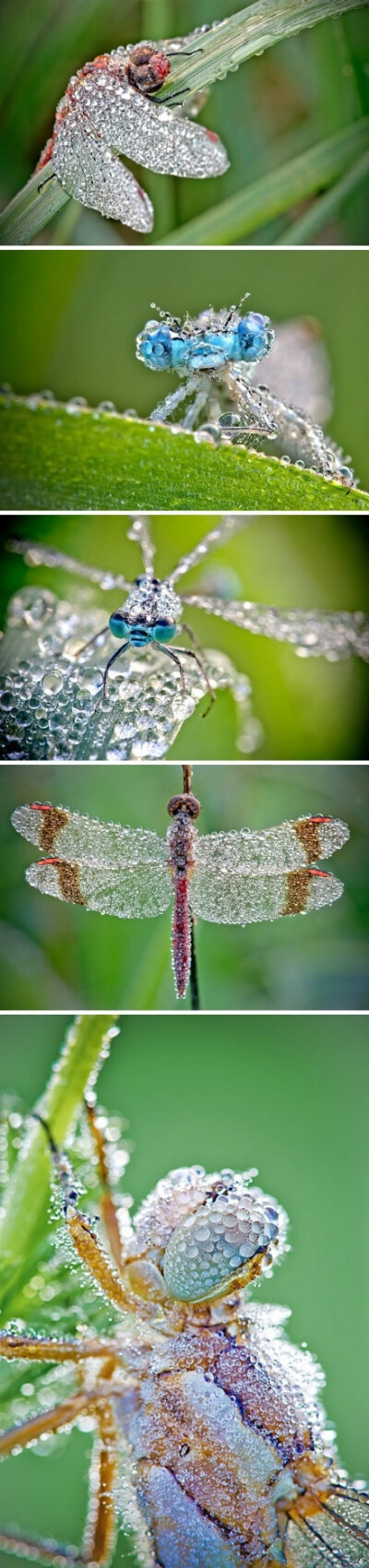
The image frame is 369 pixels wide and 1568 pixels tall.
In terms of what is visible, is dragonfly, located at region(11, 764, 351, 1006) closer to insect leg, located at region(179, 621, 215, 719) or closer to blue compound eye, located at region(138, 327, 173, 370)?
insect leg, located at region(179, 621, 215, 719)

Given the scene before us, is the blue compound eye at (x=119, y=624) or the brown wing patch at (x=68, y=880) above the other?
the blue compound eye at (x=119, y=624)

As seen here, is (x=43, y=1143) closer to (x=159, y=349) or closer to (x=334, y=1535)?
(x=334, y=1535)

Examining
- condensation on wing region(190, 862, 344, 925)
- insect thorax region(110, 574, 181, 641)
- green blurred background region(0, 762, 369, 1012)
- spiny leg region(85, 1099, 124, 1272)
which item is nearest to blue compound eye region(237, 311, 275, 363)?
insect thorax region(110, 574, 181, 641)

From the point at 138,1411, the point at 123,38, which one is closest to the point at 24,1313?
the point at 138,1411

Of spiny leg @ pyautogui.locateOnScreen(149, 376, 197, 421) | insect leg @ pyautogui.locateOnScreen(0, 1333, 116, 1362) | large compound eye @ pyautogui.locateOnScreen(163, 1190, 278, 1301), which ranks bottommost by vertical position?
insect leg @ pyautogui.locateOnScreen(0, 1333, 116, 1362)

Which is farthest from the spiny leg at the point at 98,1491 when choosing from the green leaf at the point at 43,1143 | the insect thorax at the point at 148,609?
the insect thorax at the point at 148,609

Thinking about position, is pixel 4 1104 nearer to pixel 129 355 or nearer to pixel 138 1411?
pixel 138 1411

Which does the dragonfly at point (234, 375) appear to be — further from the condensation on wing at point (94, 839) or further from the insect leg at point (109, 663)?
the condensation on wing at point (94, 839)
